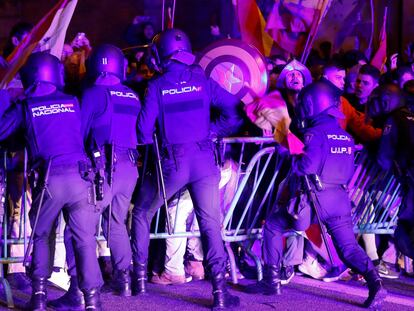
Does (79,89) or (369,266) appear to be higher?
(79,89)

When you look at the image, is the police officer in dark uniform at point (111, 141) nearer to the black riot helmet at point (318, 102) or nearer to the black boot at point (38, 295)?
the black boot at point (38, 295)

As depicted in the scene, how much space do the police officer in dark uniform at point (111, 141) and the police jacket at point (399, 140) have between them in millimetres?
2342

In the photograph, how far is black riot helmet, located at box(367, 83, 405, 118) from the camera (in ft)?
A: 23.7

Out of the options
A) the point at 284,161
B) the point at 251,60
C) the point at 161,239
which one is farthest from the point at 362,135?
the point at 161,239

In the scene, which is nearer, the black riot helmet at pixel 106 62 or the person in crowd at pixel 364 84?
the black riot helmet at pixel 106 62

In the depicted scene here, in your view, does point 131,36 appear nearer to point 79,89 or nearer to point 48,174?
point 79,89

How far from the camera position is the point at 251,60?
689 cm

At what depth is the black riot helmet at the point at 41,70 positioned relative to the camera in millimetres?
5785

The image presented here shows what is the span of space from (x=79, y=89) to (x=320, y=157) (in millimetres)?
2215

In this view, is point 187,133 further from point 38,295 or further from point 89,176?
point 38,295

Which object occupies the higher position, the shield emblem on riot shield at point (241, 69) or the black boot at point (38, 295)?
the shield emblem on riot shield at point (241, 69)

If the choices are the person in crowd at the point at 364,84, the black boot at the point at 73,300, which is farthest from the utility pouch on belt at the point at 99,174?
the person in crowd at the point at 364,84

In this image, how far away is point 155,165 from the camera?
640 centimetres

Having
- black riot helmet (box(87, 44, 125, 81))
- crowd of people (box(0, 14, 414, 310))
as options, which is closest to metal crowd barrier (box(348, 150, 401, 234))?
crowd of people (box(0, 14, 414, 310))
